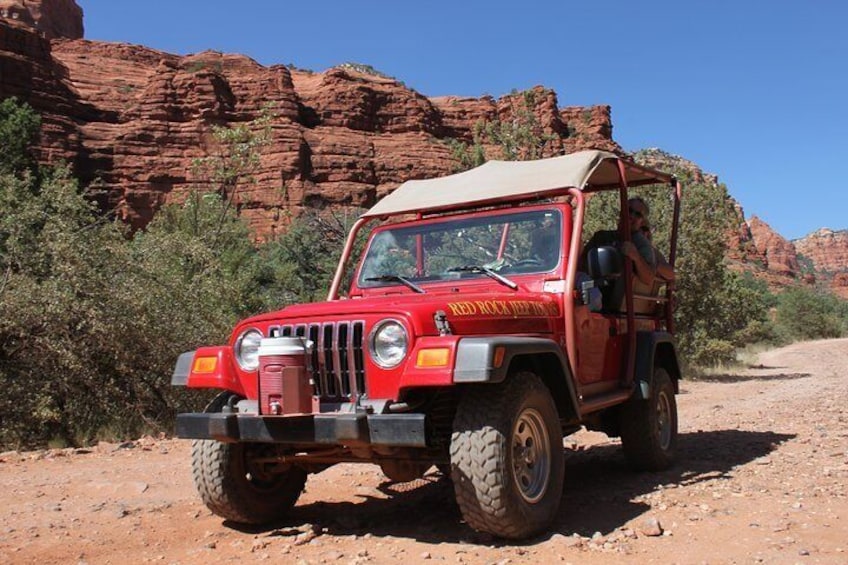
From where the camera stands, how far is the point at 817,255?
187m

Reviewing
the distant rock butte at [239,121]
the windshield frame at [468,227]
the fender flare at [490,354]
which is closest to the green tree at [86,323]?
the windshield frame at [468,227]

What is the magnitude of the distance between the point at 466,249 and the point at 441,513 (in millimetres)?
1835

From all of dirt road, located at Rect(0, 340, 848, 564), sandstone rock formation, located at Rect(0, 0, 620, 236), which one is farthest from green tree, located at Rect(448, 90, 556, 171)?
sandstone rock formation, located at Rect(0, 0, 620, 236)

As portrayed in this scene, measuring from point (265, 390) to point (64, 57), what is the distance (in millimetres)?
66352

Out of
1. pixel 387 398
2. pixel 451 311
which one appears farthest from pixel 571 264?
pixel 387 398

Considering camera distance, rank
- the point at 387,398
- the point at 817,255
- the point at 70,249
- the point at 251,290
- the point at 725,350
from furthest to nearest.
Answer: the point at 817,255, the point at 725,350, the point at 251,290, the point at 70,249, the point at 387,398

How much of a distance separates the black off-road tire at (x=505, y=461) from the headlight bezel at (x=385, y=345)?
41cm

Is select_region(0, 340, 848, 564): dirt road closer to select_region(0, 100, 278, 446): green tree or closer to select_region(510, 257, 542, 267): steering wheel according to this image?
select_region(510, 257, 542, 267): steering wheel

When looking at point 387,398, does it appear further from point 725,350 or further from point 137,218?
point 137,218

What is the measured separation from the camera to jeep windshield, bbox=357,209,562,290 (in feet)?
17.5

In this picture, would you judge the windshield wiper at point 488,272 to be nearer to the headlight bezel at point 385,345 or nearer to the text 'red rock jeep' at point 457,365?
the text 'red rock jeep' at point 457,365

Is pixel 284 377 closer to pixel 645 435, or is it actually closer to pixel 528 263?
pixel 528 263

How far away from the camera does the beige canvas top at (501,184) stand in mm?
5441

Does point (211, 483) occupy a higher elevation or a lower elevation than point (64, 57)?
lower
